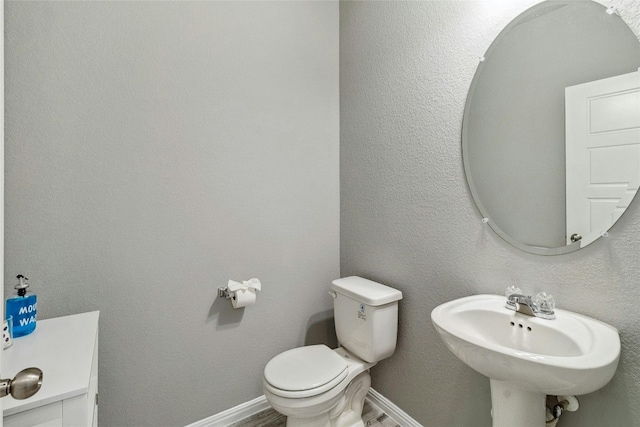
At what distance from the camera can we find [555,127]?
3.74 ft

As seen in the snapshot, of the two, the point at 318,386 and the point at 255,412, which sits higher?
the point at 318,386

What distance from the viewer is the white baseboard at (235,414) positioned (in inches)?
65.0

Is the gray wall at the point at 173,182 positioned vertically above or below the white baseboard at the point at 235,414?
above

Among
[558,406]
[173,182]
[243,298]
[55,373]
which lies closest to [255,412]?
[243,298]

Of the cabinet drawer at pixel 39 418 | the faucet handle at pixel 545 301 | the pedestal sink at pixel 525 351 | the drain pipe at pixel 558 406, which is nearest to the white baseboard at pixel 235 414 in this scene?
the cabinet drawer at pixel 39 418

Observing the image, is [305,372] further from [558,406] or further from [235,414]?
[558,406]

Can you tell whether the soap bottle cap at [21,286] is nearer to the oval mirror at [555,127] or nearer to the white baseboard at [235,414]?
the white baseboard at [235,414]

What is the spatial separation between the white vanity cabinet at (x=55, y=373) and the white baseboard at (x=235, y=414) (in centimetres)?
87

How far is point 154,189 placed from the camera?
149 cm

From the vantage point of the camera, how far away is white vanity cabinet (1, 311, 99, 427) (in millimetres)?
724

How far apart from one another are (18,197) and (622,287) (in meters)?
2.14

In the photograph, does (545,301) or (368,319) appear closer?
(545,301)

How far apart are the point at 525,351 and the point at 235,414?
1.47 metres

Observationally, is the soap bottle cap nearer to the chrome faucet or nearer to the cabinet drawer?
the cabinet drawer
